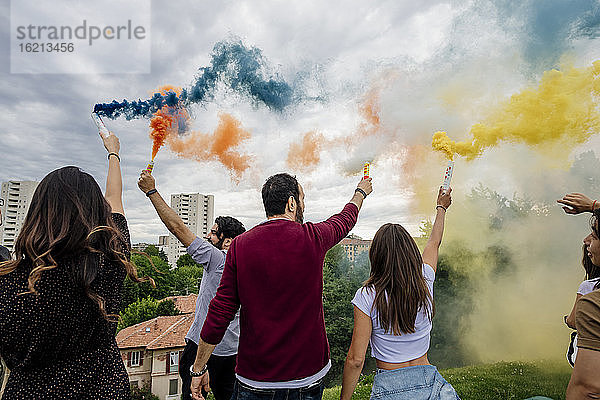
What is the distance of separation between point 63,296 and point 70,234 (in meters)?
0.29

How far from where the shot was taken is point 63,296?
189 cm

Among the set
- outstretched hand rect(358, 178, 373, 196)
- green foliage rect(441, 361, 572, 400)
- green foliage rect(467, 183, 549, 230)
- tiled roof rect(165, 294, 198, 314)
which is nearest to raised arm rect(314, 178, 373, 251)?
outstretched hand rect(358, 178, 373, 196)

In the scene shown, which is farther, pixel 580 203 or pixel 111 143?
pixel 580 203

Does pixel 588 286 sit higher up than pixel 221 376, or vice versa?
pixel 588 286

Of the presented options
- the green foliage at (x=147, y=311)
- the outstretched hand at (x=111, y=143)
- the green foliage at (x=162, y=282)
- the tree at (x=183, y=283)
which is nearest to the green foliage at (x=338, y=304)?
the green foliage at (x=147, y=311)

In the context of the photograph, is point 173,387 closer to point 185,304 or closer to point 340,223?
point 185,304

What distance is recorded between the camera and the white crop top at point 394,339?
109 inches

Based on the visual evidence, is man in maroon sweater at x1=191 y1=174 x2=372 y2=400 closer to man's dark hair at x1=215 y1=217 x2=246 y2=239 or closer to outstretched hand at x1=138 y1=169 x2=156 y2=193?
outstretched hand at x1=138 y1=169 x2=156 y2=193

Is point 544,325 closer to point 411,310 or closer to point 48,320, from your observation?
point 411,310

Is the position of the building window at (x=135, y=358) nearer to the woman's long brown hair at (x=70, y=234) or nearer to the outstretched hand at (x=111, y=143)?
the outstretched hand at (x=111, y=143)

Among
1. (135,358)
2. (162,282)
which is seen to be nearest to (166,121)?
(135,358)

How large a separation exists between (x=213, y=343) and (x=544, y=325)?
11.0 metres

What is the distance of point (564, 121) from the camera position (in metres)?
8.55

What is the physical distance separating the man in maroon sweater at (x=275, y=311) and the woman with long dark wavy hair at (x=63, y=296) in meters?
0.73
